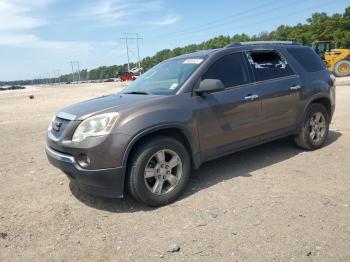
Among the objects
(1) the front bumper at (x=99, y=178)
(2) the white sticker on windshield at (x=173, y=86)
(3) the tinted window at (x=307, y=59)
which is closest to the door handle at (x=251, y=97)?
(2) the white sticker on windshield at (x=173, y=86)

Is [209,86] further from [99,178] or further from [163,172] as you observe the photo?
[99,178]

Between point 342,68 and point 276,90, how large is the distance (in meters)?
23.0

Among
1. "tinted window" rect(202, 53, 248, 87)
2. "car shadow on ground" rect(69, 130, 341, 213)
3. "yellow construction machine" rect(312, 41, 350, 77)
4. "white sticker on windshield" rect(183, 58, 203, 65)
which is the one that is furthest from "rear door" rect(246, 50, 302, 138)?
"yellow construction machine" rect(312, 41, 350, 77)

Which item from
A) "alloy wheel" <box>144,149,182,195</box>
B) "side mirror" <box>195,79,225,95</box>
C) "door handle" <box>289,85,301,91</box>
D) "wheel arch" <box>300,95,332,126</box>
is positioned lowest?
"alloy wheel" <box>144,149,182,195</box>

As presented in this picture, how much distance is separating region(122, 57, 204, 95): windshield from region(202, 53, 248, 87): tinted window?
0.22 meters

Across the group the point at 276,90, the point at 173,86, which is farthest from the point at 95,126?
the point at 276,90

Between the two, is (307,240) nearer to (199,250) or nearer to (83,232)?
(199,250)

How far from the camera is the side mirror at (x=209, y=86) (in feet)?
15.6

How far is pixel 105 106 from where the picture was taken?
4551 mm

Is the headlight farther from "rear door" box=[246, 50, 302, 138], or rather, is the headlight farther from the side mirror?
"rear door" box=[246, 50, 302, 138]

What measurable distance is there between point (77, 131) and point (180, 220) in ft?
5.04

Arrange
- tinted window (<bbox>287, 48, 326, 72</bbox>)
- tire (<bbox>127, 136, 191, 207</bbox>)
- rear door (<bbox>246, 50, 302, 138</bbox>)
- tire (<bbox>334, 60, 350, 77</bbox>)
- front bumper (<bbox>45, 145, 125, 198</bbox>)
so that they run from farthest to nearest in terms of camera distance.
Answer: tire (<bbox>334, 60, 350, 77</bbox>) → tinted window (<bbox>287, 48, 326, 72</bbox>) → rear door (<bbox>246, 50, 302, 138</bbox>) → tire (<bbox>127, 136, 191, 207</bbox>) → front bumper (<bbox>45, 145, 125, 198</bbox>)

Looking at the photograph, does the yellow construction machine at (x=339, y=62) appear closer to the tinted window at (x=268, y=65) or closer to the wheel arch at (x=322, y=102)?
the wheel arch at (x=322, y=102)

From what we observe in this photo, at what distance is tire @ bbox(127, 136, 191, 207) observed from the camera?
4.31 metres
